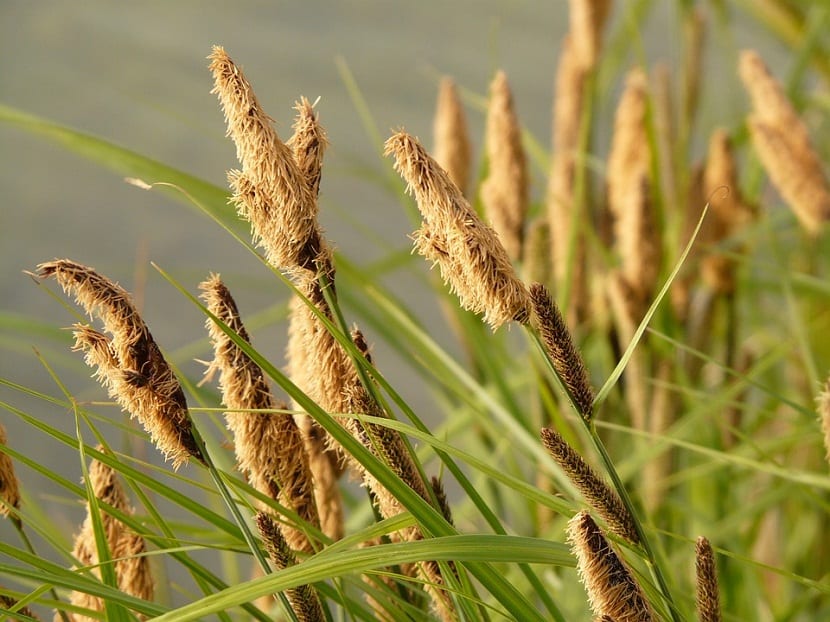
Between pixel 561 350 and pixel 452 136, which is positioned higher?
pixel 452 136

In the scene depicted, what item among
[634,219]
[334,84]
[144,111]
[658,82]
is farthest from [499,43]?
[634,219]

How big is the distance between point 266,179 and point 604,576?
0.38 ft

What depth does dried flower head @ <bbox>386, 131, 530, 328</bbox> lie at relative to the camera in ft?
0.79

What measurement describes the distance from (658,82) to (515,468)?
339 millimetres

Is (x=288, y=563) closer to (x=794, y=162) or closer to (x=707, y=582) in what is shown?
(x=707, y=582)

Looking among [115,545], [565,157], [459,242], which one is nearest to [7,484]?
[115,545]

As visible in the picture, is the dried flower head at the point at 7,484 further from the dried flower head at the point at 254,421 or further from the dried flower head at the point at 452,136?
the dried flower head at the point at 452,136

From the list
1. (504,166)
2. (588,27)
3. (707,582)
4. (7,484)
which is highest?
(588,27)

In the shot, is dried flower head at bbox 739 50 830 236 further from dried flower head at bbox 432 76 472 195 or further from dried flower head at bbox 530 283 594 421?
dried flower head at bbox 530 283 594 421

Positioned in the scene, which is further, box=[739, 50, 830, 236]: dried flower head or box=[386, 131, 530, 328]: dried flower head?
box=[739, 50, 830, 236]: dried flower head

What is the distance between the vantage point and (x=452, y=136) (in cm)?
61

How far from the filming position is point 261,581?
0.75ft

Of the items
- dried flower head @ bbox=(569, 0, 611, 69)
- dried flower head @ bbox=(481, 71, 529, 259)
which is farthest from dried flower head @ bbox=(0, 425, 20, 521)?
dried flower head @ bbox=(569, 0, 611, 69)

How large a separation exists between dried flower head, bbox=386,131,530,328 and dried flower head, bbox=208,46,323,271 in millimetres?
24
